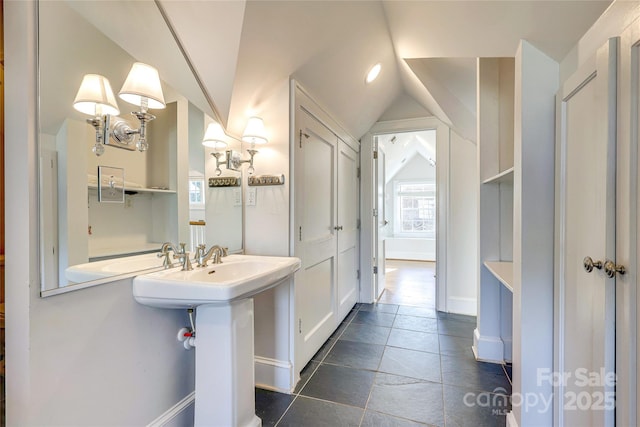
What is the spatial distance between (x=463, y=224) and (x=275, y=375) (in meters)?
2.30

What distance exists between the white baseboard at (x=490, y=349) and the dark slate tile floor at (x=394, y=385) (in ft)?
0.19

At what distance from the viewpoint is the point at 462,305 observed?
300 centimetres

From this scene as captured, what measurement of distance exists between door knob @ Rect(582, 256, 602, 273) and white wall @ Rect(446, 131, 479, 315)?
2.07m

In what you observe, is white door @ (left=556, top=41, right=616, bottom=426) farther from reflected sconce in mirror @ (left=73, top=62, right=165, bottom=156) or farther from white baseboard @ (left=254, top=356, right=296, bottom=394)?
reflected sconce in mirror @ (left=73, top=62, right=165, bottom=156)

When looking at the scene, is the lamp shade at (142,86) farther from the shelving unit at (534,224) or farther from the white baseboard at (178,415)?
the shelving unit at (534,224)

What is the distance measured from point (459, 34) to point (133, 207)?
1773 millimetres

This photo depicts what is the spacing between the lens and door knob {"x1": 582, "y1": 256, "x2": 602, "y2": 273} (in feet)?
2.88

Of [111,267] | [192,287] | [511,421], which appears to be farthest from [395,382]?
[111,267]

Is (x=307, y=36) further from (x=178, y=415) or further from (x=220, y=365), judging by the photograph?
(x=178, y=415)

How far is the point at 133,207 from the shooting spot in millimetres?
1231

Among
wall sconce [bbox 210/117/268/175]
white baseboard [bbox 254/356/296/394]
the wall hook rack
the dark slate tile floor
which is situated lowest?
the dark slate tile floor

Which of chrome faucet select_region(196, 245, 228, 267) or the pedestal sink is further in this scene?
chrome faucet select_region(196, 245, 228, 267)

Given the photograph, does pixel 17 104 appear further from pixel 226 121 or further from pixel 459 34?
pixel 459 34

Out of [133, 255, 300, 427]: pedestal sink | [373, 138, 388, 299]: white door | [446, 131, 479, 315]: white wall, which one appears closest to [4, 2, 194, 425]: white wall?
[133, 255, 300, 427]: pedestal sink
